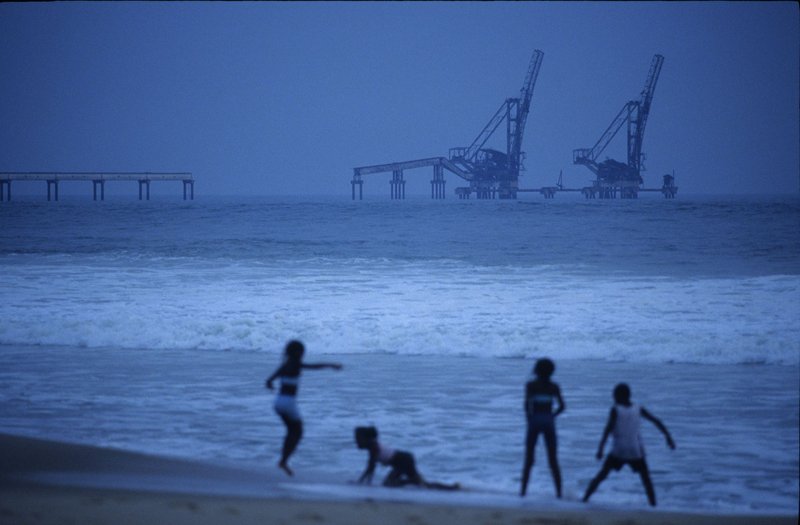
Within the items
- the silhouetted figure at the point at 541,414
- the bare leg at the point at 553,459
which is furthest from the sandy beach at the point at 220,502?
the silhouetted figure at the point at 541,414

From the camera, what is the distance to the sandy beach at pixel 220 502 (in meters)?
6.44

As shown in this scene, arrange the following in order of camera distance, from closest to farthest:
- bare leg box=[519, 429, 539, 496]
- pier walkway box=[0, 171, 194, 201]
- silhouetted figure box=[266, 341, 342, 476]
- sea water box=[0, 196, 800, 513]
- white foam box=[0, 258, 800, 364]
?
bare leg box=[519, 429, 539, 496] → silhouetted figure box=[266, 341, 342, 476] → sea water box=[0, 196, 800, 513] → white foam box=[0, 258, 800, 364] → pier walkway box=[0, 171, 194, 201]

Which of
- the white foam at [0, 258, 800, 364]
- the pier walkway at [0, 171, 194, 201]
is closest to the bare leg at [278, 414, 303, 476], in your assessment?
the white foam at [0, 258, 800, 364]

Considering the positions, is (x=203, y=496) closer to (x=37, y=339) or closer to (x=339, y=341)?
(x=339, y=341)

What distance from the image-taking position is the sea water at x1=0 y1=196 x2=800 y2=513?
372 inches

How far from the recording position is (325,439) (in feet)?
33.5

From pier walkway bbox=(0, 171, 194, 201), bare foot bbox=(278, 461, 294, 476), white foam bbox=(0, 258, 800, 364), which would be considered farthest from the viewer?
pier walkway bbox=(0, 171, 194, 201)

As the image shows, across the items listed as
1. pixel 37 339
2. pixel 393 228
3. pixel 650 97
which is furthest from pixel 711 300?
pixel 650 97

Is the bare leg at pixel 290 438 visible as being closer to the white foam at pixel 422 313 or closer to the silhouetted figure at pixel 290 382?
the silhouetted figure at pixel 290 382

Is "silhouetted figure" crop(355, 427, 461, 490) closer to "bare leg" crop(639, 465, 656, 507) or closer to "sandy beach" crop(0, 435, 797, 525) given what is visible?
"sandy beach" crop(0, 435, 797, 525)

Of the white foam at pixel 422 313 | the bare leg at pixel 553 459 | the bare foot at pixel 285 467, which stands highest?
the bare leg at pixel 553 459

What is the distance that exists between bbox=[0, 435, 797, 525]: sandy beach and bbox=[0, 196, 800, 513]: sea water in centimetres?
73

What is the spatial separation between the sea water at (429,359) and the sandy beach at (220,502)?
0.73m

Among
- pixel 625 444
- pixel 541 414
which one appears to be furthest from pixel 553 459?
pixel 625 444
